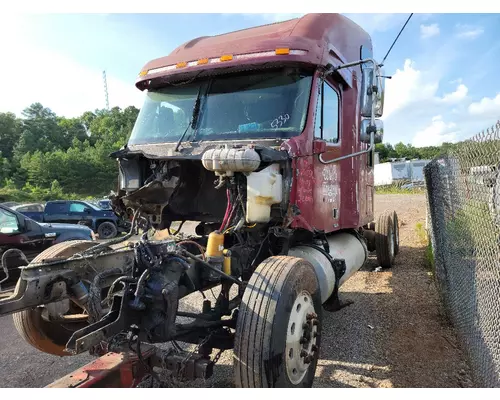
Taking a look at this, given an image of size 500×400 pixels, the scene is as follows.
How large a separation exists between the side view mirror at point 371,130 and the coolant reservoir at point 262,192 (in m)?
1.12

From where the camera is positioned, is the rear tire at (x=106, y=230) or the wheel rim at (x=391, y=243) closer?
the wheel rim at (x=391, y=243)

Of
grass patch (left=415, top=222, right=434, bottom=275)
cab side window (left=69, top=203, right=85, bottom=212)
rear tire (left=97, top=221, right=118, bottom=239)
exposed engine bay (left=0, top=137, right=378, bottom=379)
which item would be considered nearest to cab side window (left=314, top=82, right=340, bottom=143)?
exposed engine bay (left=0, top=137, right=378, bottom=379)

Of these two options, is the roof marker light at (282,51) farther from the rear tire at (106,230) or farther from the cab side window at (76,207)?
the cab side window at (76,207)

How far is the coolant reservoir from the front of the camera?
357 centimetres

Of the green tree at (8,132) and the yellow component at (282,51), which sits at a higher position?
the green tree at (8,132)

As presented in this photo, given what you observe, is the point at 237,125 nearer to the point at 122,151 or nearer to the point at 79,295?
the point at 122,151

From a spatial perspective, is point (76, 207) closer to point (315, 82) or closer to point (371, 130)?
point (315, 82)

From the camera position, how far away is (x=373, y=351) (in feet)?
14.3

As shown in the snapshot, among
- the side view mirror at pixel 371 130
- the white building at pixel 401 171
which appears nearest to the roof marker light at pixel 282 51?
the side view mirror at pixel 371 130

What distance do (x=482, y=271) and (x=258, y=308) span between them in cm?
205

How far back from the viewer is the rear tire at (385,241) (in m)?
7.76

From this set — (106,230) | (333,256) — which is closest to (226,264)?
(333,256)

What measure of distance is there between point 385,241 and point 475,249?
3.84m

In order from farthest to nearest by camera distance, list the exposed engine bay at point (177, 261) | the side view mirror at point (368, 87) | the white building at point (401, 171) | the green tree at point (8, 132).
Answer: the green tree at point (8, 132), the white building at point (401, 171), the side view mirror at point (368, 87), the exposed engine bay at point (177, 261)
